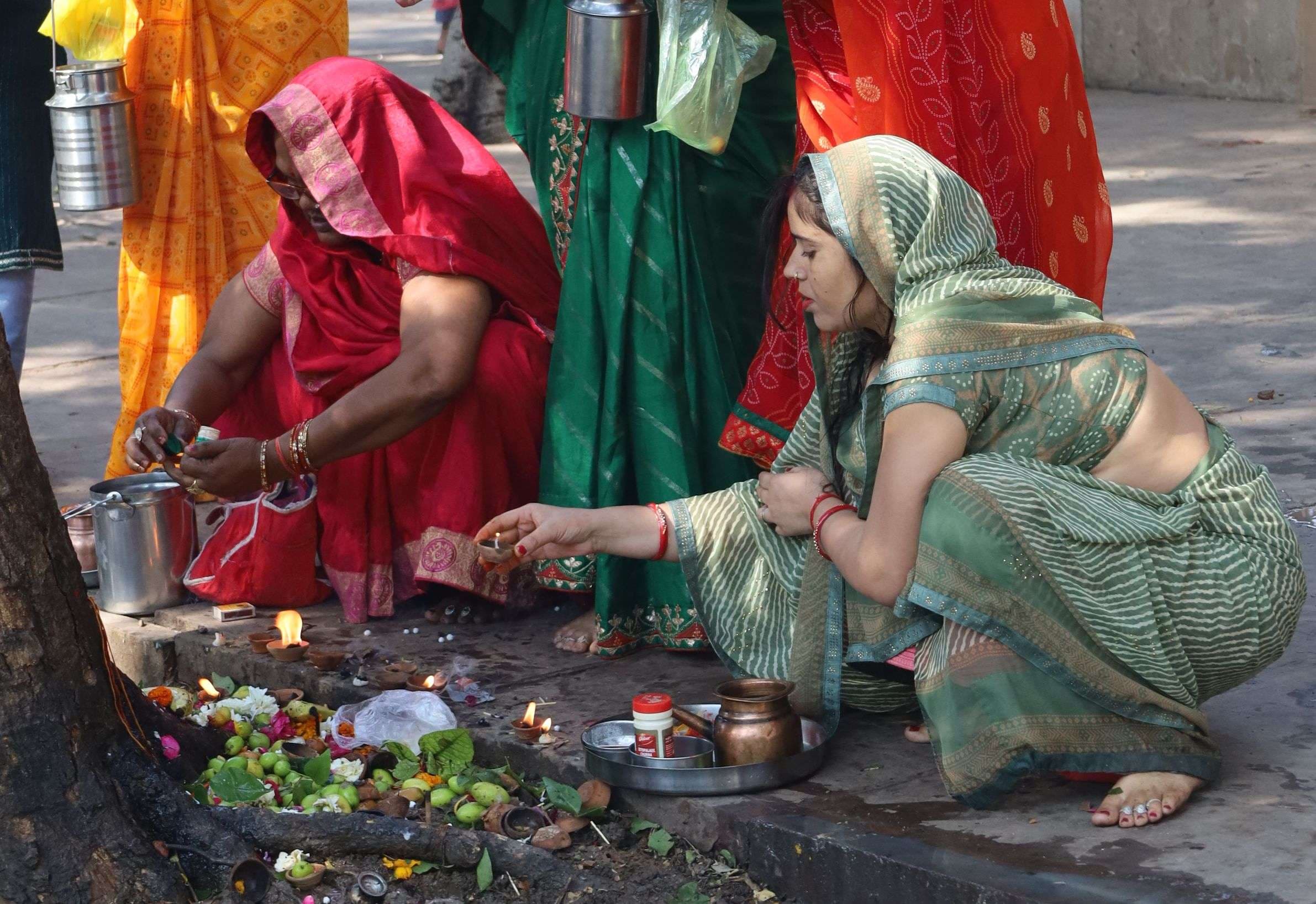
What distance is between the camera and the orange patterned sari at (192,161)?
15.4 feet

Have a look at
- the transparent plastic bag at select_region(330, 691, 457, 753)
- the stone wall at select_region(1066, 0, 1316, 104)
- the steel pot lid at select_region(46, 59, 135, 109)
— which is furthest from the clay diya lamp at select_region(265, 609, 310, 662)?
the stone wall at select_region(1066, 0, 1316, 104)

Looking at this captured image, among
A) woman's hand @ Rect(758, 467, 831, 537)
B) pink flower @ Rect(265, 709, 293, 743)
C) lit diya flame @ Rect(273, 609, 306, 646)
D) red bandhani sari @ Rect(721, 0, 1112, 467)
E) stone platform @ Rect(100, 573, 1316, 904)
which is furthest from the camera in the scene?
lit diya flame @ Rect(273, 609, 306, 646)

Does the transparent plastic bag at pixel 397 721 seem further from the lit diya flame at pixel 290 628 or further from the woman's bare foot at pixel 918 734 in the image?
the woman's bare foot at pixel 918 734

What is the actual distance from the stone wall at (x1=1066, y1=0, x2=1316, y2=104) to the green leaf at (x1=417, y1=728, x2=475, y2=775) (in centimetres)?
764

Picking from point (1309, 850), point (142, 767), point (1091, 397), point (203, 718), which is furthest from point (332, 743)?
point (1309, 850)

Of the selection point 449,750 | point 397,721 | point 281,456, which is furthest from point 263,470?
point 449,750

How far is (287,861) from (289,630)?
3.27 feet

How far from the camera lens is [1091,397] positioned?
2.84 m

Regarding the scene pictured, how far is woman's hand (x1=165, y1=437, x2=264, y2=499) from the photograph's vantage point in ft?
12.4

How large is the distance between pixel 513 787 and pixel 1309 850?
1359mm

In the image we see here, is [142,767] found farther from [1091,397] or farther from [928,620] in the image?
[1091,397]

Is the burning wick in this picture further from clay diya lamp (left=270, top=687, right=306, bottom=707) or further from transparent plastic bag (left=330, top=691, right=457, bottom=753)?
transparent plastic bag (left=330, top=691, right=457, bottom=753)

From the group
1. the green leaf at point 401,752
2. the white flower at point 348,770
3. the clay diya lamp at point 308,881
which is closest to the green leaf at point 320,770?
the white flower at point 348,770

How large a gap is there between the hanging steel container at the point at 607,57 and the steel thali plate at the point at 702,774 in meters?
1.27
